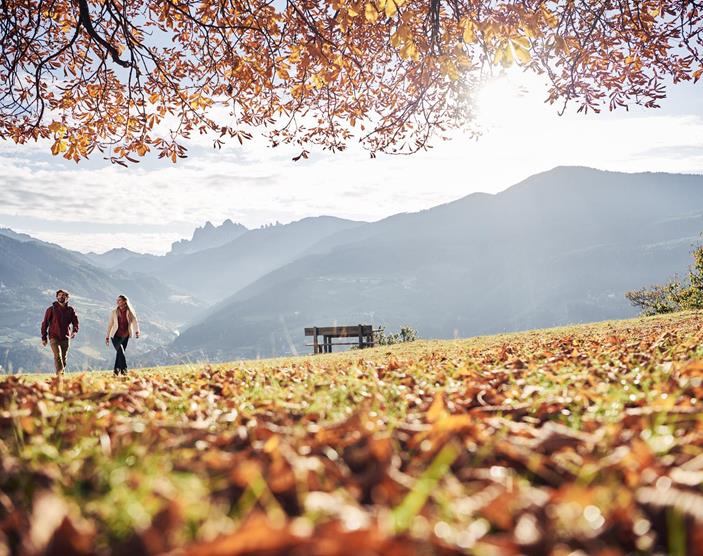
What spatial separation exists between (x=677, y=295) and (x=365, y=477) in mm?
49519

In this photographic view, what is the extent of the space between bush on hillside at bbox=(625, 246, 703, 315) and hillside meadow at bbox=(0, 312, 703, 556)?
3447cm

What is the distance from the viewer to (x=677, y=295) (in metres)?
43.5

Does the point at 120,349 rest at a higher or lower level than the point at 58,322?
lower

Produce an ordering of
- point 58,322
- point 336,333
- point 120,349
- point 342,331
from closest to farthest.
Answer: point 58,322 < point 120,349 < point 336,333 < point 342,331

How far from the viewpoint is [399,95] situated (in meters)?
10.8

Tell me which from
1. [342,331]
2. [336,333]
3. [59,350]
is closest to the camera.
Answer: [59,350]

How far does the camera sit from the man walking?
12148 mm

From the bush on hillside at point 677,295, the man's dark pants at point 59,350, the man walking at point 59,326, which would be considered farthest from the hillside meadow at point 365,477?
the bush on hillside at point 677,295

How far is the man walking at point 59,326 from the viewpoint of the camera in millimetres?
12148

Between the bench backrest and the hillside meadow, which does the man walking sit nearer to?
the hillside meadow

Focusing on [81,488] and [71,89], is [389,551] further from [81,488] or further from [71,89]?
[71,89]

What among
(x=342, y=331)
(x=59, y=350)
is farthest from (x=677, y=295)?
(x=59, y=350)

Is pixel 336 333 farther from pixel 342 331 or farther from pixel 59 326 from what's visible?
pixel 59 326

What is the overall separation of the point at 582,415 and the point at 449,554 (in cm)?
223
